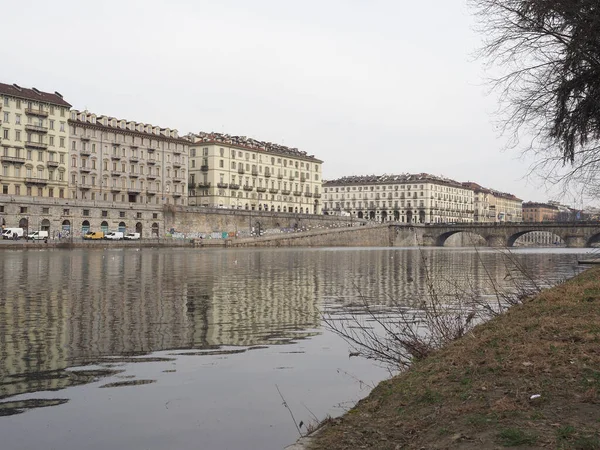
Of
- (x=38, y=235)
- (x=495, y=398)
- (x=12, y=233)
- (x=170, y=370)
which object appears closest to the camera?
(x=495, y=398)

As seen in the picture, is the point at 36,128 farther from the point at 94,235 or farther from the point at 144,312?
the point at 144,312

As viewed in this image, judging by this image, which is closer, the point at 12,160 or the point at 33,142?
the point at 12,160

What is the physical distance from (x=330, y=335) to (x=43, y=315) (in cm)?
791

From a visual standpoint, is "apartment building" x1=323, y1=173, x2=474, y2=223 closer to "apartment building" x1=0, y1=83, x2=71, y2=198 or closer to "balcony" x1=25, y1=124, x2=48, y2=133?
"apartment building" x1=0, y1=83, x2=71, y2=198

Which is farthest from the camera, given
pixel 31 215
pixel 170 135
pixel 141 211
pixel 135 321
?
pixel 170 135

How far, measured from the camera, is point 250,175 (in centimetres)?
12506

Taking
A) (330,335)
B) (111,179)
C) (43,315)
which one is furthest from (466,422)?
(111,179)

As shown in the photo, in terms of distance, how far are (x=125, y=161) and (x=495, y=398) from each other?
101591 mm

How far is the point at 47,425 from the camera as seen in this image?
7812 mm

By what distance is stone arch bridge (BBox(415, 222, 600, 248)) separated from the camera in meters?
112

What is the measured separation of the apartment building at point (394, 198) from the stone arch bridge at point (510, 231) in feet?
150

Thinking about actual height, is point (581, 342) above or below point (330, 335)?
above

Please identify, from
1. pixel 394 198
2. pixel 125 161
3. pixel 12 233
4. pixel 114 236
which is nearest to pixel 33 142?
pixel 125 161

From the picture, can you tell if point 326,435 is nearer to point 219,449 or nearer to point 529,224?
point 219,449
